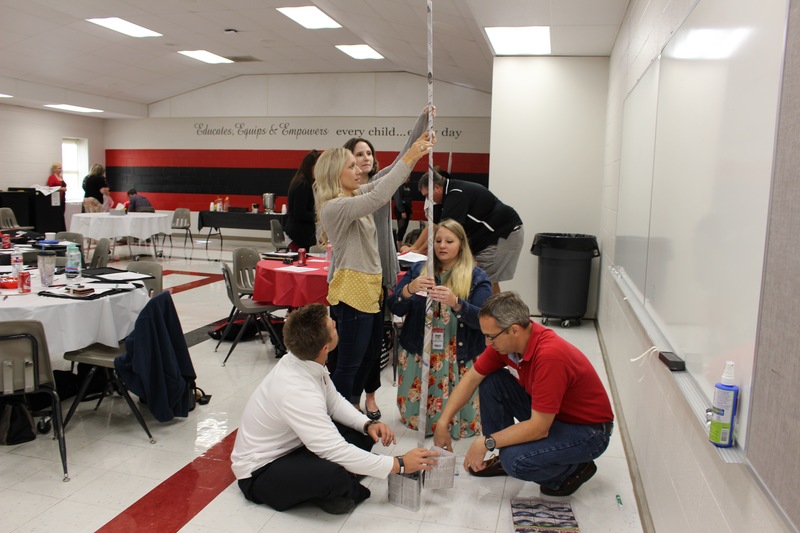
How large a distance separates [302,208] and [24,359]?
2777 millimetres

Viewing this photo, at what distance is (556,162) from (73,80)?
1030cm

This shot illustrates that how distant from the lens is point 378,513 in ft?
9.15

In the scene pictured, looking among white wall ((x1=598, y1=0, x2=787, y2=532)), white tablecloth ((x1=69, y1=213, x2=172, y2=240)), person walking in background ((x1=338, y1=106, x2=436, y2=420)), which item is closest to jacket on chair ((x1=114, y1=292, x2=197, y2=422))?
person walking in background ((x1=338, y1=106, x2=436, y2=420))

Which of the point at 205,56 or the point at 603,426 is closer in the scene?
the point at 603,426

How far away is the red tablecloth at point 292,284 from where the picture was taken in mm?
4531

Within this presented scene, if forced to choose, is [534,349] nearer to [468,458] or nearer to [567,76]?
[468,458]

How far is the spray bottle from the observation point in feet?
4.73

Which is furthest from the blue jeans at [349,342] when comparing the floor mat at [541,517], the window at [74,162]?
the window at [74,162]

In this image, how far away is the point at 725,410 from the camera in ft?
4.76

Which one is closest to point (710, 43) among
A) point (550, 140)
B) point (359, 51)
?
point (550, 140)

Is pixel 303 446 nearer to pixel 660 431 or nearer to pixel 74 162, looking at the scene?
pixel 660 431

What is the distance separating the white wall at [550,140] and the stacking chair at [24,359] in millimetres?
4966

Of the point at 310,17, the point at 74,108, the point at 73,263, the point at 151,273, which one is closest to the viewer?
the point at 73,263

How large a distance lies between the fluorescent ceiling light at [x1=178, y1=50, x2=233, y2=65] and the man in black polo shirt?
819 centimetres
